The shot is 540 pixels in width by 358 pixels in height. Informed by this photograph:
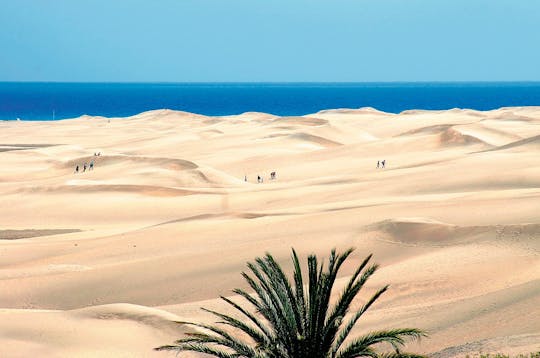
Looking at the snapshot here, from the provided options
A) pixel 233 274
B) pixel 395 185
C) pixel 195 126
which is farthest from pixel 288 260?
pixel 195 126

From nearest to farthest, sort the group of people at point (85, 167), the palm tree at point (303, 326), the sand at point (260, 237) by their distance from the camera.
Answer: the palm tree at point (303, 326), the sand at point (260, 237), the group of people at point (85, 167)

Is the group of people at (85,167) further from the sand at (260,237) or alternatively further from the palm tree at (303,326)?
the palm tree at (303,326)

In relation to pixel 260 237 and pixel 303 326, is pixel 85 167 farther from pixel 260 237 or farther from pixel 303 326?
pixel 303 326

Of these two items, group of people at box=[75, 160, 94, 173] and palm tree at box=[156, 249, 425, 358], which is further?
group of people at box=[75, 160, 94, 173]

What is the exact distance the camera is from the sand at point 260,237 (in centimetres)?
1669

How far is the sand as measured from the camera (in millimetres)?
16688

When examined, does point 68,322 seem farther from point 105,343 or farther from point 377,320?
point 377,320

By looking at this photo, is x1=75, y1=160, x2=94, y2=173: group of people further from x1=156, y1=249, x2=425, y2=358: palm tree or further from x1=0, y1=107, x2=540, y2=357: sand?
x1=156, y1=249, x2=425, y2=358: palm tree

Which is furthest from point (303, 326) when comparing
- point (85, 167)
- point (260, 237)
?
point (85, 167)

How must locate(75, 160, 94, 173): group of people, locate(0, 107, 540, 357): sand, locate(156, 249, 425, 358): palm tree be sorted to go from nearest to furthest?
locate(156, 249, 425, 358): palm tree, locate(0, 107, 540, 357): sand, locate(75, 160, 94, 173): group of people

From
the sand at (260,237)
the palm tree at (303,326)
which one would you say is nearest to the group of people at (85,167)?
the sand at (260,237)

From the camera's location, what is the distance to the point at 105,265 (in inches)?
930

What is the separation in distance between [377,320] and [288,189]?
790 inches

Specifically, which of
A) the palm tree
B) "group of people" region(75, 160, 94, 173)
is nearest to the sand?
"group of people" region(75, 160, 94, 173)
